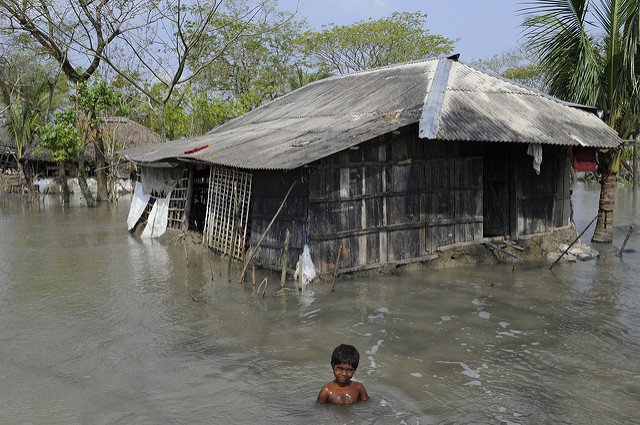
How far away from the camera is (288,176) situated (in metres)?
9.31

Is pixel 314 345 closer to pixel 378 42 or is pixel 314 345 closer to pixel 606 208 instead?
pixel 606 208

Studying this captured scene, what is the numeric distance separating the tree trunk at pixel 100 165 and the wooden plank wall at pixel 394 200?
47.5 ft

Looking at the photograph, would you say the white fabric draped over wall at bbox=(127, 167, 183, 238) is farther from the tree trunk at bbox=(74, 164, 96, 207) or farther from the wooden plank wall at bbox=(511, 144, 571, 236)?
the tree trunk at bbox=(74, 164, 96, 207)

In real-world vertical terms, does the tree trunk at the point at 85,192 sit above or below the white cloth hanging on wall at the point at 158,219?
above

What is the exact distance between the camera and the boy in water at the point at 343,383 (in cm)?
470

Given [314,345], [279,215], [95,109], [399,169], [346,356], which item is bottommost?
[314,345]

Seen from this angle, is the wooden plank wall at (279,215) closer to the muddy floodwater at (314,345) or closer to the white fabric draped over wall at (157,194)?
the muddy floodwater at (314,345)

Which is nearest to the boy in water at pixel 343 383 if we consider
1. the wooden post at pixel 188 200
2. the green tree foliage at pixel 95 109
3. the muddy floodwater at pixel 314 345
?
the muddy floodwater at pixel 314 345

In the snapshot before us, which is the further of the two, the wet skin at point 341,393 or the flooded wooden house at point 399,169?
the flooded wooden house at point 399,169

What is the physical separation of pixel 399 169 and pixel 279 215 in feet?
6.70

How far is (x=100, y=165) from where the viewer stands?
2283 centimetres

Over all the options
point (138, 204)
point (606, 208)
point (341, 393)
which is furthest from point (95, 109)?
point (341, 393)

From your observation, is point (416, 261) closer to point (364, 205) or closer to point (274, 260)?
point (364, 205)

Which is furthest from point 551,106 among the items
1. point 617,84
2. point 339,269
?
point 339,269
